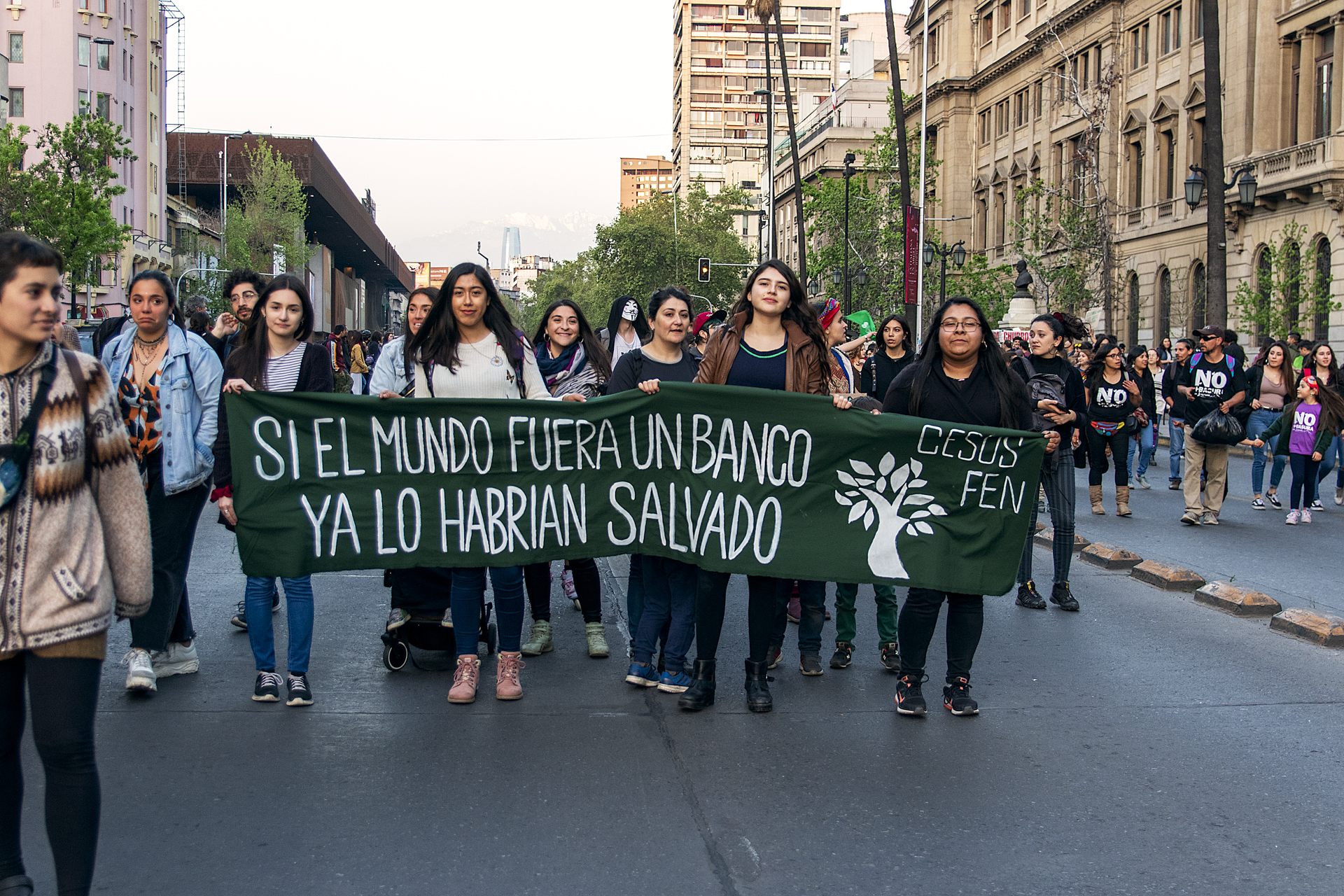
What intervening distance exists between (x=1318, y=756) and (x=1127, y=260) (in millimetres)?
48873

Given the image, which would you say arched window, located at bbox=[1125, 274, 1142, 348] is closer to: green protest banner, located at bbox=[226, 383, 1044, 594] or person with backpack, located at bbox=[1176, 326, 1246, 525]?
person with backpack, located at bbox=[1176, 326, 1246, 525]

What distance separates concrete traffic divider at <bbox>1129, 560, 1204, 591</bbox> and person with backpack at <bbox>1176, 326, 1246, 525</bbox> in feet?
12.3

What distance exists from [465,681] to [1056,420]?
431cm

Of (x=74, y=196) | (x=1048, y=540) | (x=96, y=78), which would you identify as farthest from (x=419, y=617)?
(x=96, y=78)

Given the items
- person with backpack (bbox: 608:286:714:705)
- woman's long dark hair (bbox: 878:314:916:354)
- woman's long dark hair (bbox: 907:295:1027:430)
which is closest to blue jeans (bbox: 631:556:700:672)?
person with backpack (bbox: 608:286:714:705)

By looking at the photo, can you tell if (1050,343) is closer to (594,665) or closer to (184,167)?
(594,665)

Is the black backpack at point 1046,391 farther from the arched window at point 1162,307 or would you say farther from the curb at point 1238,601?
the arched window at point 1162,307

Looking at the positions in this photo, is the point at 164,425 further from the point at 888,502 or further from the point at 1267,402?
the point at 1267,402

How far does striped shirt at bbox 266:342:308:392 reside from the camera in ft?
20.4

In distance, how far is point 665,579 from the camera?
629cm

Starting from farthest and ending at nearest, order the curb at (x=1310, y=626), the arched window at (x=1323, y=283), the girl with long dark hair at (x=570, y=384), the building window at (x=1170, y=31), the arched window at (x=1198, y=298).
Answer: the building window at (x=1170, y=31)
the arched window at (x=1198, y=298)
the arched window at (x=1323, y=283)
the curb at (x=1310, y=626)
the girl with long dark hair at (x=570, y=384)

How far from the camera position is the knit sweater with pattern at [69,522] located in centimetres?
339

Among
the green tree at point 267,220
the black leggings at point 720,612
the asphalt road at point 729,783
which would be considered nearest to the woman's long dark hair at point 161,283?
the asphalt road at point 729,783

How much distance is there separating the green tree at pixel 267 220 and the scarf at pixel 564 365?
223ft
